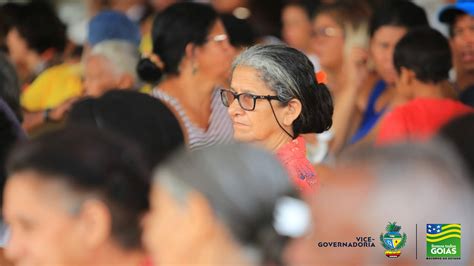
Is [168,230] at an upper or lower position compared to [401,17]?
upper

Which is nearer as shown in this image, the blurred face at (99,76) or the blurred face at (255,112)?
the blurred face at (255,112)

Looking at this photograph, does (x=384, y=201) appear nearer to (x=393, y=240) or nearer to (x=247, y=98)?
(x=393, y=240)

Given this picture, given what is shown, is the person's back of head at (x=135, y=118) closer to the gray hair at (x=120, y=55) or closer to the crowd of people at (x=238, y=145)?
the crowd of people at (x=238, y=145)

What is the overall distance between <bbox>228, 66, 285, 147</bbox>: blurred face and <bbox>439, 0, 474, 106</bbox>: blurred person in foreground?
2.02 meters

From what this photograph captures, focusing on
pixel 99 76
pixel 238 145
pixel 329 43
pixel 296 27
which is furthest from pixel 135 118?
pixel 296 27

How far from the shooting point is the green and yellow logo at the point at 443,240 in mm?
2323

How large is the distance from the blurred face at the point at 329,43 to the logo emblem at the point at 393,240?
13.0ft

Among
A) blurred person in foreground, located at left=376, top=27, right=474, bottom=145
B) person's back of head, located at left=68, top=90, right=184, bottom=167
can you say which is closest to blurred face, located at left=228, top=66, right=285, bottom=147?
person's back of head, located at left=68, top=90, right=184, bottom=167

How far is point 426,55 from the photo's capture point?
4.91m

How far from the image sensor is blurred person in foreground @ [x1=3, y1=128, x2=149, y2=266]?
244 cm

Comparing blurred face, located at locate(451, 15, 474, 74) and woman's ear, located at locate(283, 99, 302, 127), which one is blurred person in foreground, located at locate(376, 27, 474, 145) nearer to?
blurred face, located at locate(451, 15, 474, 74)

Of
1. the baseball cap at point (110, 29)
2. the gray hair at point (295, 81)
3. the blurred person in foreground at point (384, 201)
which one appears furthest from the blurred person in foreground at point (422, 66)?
the blurred person in foreground at point (384, 201)

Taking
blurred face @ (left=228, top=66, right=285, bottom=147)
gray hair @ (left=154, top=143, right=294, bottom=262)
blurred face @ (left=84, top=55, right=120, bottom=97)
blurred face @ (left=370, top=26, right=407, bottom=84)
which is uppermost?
gray hair @ (left=154, top=143, right=294, bottom=262)

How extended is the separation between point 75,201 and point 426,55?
2.81 meters
